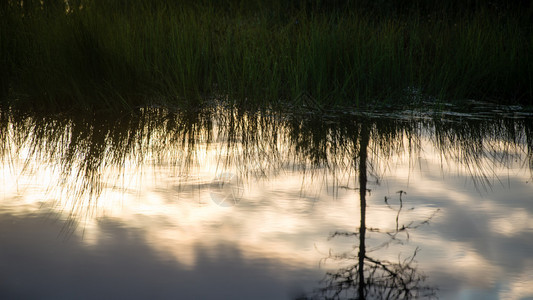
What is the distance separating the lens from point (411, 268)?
2.53m

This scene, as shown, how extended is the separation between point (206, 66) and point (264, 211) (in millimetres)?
3714

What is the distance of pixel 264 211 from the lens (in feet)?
10.6

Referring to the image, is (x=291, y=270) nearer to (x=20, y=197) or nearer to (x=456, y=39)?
(x=20, y=197)

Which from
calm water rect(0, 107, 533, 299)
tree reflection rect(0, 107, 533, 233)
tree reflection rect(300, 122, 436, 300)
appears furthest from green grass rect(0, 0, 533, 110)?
tree reflection rect(300, 122, 436, 300)

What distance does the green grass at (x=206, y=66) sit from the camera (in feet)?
20.4

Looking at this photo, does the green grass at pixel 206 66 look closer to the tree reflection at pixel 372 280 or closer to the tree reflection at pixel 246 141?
the tree reflection at pixel 246 141

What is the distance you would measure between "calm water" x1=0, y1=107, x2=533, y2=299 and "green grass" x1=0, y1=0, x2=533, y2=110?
798 mm

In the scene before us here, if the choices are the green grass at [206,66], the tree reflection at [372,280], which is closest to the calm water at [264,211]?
the tree reflection at [372,280]

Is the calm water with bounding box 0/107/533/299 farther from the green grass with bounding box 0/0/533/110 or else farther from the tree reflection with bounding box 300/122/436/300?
the green grass with bounding box 0/0/533/110

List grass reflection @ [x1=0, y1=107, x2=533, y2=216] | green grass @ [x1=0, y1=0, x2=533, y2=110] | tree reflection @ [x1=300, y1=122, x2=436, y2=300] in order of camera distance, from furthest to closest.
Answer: green grass @ [x1=0, y1=0, x2=533, y2=110]
grass reflection @ [x1=0, y1=107, x2=533, y2=216]
tree reflection @ [x1=300, y1=122, x2=436, y2=300]

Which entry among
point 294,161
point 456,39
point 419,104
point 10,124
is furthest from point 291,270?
point 456,39

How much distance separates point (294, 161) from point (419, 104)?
2629mm

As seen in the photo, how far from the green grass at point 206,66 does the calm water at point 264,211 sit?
798 mm

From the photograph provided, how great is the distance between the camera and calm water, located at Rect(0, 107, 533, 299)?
2.39 metres
